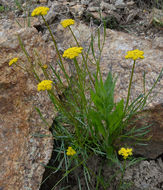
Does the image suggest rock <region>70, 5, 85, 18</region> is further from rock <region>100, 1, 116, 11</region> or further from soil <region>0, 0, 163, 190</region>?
rock <region>100, 1, 116, 11</region>

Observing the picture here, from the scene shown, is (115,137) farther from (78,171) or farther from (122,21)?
(122,21)

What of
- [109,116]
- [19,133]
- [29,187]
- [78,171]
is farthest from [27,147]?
[109,116]

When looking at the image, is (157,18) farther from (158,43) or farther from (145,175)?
(145,175)

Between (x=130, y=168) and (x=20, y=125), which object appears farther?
(x=130, y=168)

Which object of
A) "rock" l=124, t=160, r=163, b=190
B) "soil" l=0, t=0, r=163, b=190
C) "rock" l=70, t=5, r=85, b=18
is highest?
"rock" l=70, t=5, r=85, b=18

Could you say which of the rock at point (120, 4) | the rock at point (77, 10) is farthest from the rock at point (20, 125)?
the rock at point (120, 4)

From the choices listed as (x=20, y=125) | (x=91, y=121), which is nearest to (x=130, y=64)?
(x=91, y=121)

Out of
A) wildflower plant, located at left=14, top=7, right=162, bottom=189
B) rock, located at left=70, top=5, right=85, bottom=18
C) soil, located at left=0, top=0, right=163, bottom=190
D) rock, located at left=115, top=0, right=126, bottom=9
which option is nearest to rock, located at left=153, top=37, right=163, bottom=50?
soil, located at left=0, top=0, right=163, bottom=190
